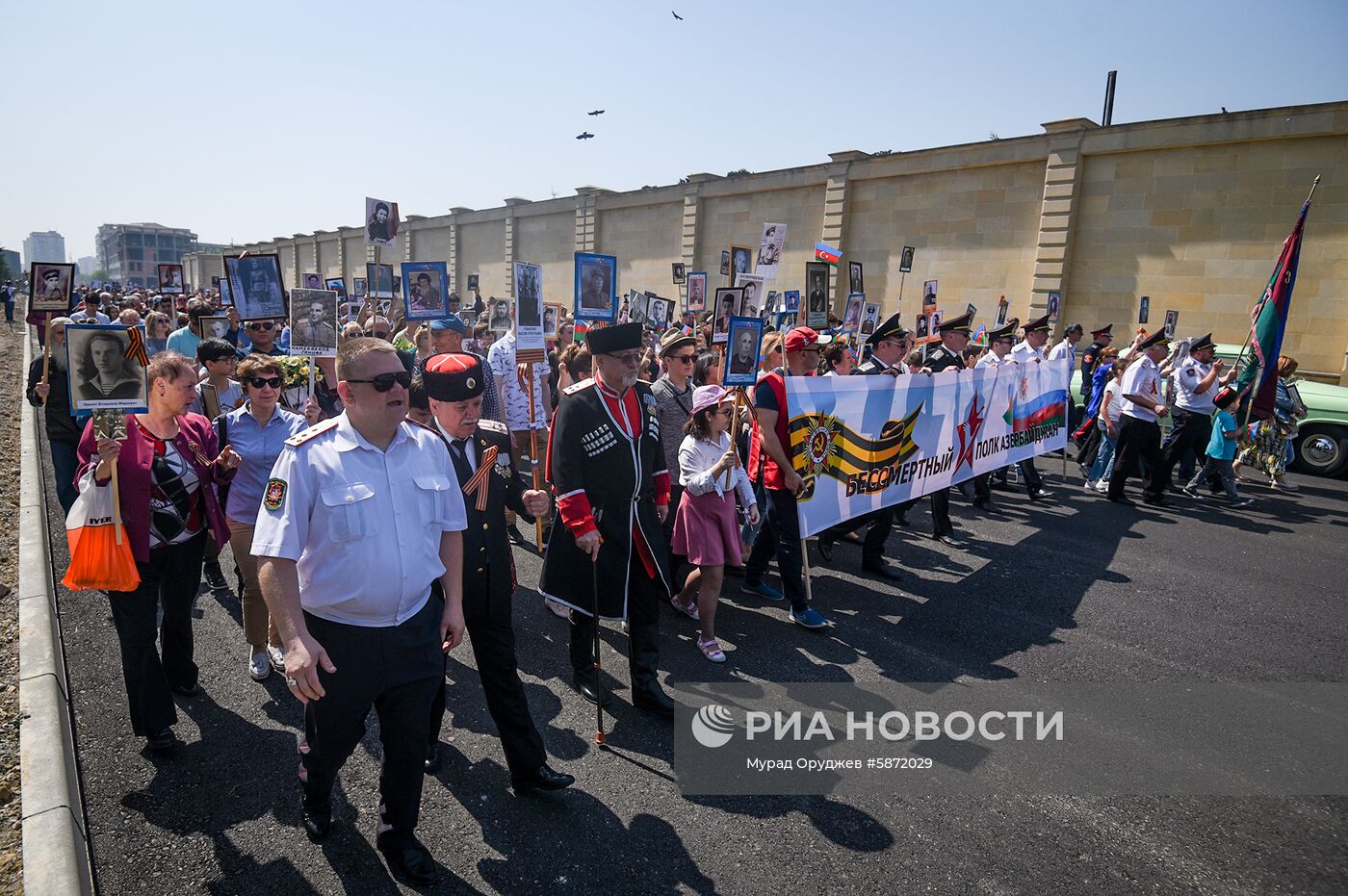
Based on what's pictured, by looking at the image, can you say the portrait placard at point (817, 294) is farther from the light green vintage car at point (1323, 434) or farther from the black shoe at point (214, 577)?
the light green vintage car at point (1323, 434)

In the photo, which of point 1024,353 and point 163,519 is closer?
point 163,519

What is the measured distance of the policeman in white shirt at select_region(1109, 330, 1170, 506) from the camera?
9422 millimetres

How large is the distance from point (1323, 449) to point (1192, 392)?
485 cm

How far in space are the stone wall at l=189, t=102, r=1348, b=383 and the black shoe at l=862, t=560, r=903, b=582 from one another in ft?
54.4

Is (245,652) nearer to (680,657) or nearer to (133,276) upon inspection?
(680,657)

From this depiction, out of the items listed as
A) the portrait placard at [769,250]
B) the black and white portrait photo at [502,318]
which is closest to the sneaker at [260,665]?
the black and white portrait photo at [502,318]

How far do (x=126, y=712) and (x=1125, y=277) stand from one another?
22.5 meters

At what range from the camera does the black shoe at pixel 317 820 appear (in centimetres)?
314

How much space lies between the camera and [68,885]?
277cm

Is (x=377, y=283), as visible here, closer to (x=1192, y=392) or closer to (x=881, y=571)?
(x=881, y=571)

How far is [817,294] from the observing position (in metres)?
9.51

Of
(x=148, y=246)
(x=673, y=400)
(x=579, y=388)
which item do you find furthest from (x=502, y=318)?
(x=148, y=246)

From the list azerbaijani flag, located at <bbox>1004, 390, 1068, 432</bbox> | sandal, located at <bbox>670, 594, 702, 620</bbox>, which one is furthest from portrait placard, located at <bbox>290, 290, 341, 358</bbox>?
azerbaijani flag, located at <bbox>1004, 390, 1068, 432</bbox>

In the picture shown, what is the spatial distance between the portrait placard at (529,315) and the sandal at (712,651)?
235cm
